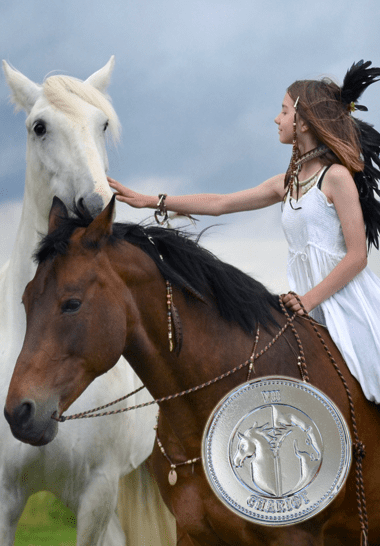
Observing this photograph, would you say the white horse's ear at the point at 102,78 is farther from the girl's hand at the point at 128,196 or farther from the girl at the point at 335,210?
the girl at the point at 335,210

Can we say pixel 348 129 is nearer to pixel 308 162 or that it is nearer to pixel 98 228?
pixel 308 162

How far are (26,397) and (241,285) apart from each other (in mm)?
830

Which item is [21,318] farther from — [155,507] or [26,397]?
[155,507]

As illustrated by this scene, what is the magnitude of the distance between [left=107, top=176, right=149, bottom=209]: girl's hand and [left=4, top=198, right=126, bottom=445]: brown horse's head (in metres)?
0.88

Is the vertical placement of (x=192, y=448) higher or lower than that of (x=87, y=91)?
lower

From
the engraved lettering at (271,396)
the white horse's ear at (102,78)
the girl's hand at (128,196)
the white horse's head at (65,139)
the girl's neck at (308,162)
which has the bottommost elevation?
the engraved lettering at (271,396)

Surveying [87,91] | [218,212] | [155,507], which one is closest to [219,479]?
[218,212]

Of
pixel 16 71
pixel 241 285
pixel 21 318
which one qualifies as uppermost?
pixel 16 71

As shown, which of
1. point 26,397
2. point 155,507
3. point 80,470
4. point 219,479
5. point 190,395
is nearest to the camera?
point 26,397

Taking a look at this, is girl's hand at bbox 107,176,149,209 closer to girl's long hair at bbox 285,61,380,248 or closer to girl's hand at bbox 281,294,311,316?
girl's long hair at bbox 285,61,380,248

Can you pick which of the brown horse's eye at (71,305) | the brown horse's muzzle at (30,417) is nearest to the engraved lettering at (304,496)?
the brown horse's muzzle at (30,417)

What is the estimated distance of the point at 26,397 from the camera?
1.75 metres

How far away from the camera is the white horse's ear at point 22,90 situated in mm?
3150

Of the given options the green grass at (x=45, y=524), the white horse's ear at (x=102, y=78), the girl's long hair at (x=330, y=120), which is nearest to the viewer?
the girl's long hair at (x=330, y=120)
